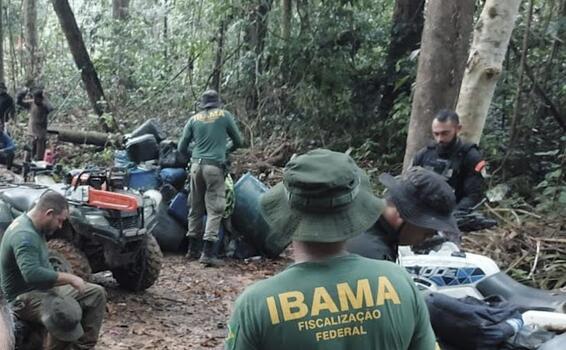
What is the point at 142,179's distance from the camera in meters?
8.45

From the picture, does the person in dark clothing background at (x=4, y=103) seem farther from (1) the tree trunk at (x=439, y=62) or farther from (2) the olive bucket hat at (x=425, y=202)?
(2) the olive bucket hat at (x=425, y=202)

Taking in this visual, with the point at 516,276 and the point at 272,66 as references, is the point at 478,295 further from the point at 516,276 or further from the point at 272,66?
the point at 272,66

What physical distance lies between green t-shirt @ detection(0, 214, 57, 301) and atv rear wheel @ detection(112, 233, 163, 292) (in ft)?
5.64

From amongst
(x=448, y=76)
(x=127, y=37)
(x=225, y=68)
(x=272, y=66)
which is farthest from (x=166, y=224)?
(x=127, y=37)

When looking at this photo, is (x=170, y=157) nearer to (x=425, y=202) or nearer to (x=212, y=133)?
(x=212, y=133)

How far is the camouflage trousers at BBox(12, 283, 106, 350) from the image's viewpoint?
4.87 metres

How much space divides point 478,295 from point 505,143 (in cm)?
641

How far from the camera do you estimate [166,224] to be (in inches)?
326

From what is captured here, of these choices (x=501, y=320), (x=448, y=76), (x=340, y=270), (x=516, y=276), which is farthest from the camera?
(x=448, y=76)

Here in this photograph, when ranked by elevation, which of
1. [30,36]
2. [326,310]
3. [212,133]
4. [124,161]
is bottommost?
[124,161]

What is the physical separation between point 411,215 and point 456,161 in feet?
10.3

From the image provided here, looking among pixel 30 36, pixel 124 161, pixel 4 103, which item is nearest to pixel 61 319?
pixel 124 161

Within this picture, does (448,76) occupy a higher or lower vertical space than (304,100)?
higher

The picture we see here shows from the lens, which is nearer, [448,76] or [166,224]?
[448,76]
